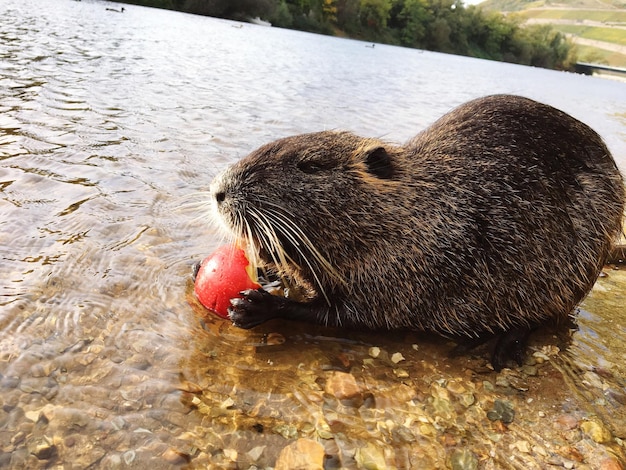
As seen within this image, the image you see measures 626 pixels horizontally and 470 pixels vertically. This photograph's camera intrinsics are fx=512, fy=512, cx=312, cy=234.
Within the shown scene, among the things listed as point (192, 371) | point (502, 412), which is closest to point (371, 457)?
point (502, 412)

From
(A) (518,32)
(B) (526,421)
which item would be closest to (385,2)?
(A) (518,32)

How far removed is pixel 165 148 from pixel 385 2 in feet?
340

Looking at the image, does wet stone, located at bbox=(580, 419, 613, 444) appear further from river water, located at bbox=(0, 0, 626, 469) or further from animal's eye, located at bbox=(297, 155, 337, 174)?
animal's eye, located at bbox=(297, 155, 337, 174)

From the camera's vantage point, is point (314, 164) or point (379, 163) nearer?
point (314, 164)

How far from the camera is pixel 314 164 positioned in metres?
2.88

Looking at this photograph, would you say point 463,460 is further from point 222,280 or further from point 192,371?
point 222,280

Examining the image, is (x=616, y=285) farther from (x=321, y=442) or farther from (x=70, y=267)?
(x=70, y=267)

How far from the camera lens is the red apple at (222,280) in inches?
110

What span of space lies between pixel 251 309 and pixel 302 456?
0.90 m

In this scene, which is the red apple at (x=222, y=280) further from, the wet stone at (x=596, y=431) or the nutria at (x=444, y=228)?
the wet stone at (x=596, y=431)

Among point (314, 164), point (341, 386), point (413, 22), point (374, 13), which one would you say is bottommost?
point (341, 386)

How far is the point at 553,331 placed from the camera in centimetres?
322

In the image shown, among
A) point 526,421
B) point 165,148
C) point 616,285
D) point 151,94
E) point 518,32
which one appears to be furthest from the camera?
point 518,32

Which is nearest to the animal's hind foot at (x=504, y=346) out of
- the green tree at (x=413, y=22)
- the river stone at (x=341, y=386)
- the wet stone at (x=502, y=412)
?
the wet stone at (x=502, y=412)
